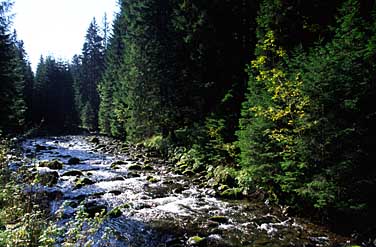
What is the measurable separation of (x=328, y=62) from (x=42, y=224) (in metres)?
7.40

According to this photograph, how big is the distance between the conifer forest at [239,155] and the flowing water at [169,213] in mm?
61

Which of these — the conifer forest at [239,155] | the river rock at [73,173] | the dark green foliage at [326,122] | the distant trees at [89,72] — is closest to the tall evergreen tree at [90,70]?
the distant trees at [89,72]

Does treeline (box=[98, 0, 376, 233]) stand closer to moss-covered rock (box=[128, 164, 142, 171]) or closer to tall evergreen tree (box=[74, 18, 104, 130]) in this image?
moss-covered rock (box=[128, 164, 142, 171])

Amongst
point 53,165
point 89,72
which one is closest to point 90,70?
point 89,72

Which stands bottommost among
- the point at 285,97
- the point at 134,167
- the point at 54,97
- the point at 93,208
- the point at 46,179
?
the point at 93,208

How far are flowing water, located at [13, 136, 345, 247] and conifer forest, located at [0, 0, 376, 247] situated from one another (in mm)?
61

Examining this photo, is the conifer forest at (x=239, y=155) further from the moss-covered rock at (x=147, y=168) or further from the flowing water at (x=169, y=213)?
the moss-covered rock at (x=147, y=168)

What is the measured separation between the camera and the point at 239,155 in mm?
11914

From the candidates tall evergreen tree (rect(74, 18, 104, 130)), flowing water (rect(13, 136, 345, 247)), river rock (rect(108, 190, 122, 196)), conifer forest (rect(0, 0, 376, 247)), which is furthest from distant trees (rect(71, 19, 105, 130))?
river rock (rect(108, 190, 122, 196))

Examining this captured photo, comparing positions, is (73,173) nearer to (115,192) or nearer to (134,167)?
(134,167)

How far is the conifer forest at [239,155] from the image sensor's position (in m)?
7.60

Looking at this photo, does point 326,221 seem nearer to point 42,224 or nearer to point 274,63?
point 274,63

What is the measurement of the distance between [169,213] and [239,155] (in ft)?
11.9

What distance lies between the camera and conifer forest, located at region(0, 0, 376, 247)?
7.60 metres
